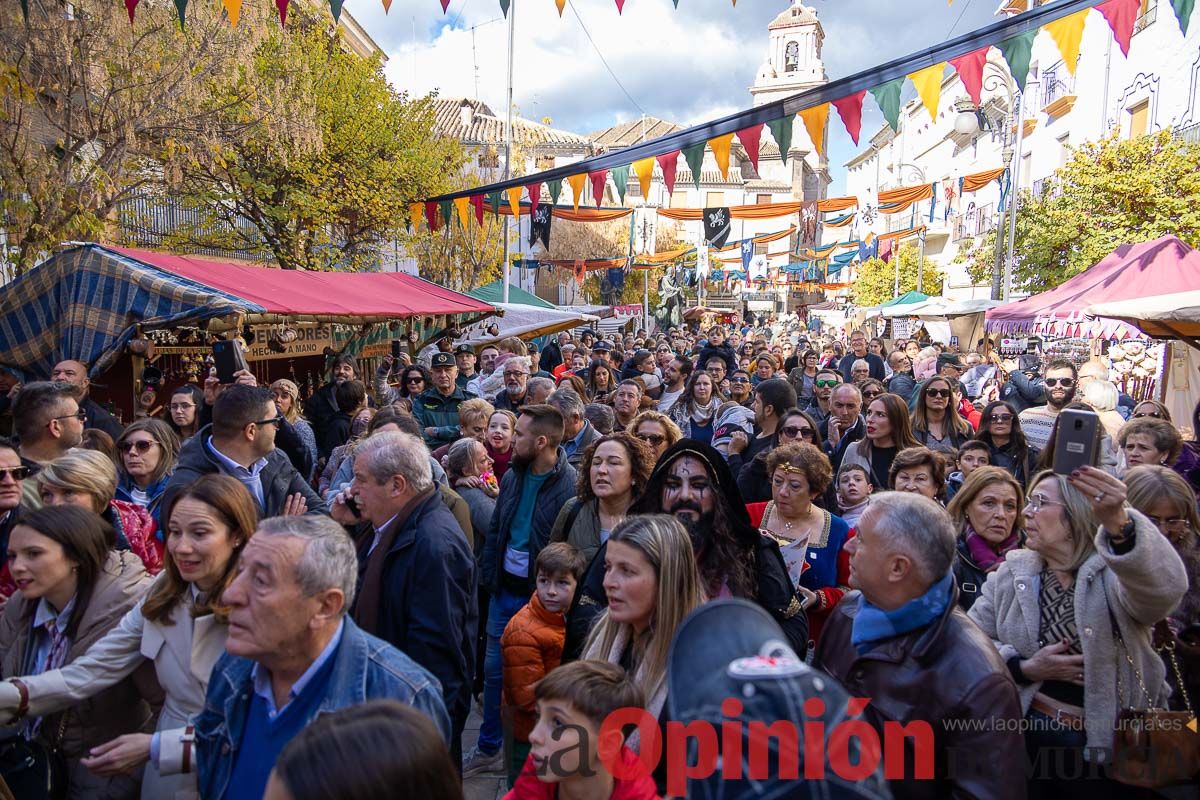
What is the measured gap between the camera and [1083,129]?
77.0ft

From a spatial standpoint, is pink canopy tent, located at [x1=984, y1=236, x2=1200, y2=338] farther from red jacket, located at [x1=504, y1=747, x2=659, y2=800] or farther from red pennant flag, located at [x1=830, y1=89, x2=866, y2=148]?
red jacket, located at [x1=504, y1=747, x2=659, y2=800]

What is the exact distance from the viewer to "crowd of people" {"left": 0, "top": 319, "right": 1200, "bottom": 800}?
6.50ft

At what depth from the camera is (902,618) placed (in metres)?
2.21

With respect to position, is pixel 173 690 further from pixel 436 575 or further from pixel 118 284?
pixel 118 284

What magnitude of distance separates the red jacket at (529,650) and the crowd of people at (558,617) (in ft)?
0.04

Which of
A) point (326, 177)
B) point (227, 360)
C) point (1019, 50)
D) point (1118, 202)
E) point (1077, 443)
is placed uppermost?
point (326, 177)

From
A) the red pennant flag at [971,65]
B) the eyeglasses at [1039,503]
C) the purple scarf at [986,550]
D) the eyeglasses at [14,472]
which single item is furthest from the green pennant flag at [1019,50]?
the eyeglasses at [14,472]

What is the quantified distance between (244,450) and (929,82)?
547cm

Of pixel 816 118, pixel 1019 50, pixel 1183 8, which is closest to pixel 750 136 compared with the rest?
pixel 816 118

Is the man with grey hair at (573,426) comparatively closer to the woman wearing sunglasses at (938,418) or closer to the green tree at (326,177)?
the woman wearing sunglasses at (938,418)

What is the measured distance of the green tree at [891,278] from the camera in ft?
127

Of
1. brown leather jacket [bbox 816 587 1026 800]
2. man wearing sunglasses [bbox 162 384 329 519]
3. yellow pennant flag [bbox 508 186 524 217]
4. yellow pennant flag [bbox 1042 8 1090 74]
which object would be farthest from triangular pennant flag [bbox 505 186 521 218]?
brown leather jacket [bbox 816 587 1026 800]

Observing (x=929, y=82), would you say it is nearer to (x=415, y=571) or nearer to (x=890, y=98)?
(x=890, y=98)

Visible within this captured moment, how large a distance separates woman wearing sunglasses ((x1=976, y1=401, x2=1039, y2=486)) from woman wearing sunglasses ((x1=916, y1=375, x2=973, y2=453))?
1.78 feet
